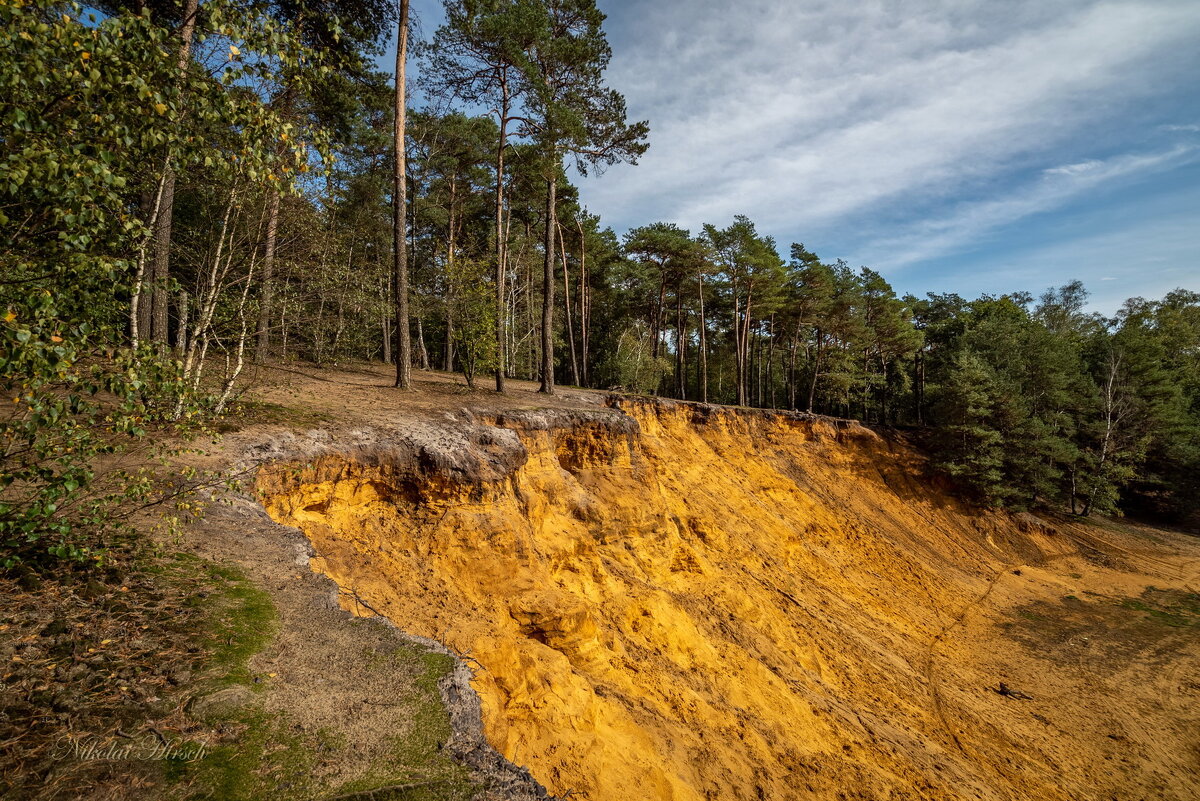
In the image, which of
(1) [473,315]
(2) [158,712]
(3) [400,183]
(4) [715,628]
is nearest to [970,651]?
(4) [715,628]

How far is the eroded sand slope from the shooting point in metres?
6.82

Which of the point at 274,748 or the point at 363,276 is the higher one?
the point at 363,276

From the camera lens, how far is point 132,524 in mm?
4859

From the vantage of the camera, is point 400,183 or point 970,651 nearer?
point 400,183

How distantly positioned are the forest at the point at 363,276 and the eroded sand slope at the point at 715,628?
3683mm

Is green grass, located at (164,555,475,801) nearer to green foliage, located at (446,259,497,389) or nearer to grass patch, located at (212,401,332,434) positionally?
grass patch, located at (212,401,332,434)

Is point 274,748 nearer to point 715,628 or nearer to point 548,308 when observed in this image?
point 715,628

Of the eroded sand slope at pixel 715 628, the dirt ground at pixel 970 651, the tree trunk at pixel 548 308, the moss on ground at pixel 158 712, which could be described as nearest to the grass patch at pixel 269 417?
the dirt ground at pixel 970 651

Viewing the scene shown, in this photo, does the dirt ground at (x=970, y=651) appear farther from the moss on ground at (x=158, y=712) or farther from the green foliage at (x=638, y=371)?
the green foliage at (x=638, y=371)

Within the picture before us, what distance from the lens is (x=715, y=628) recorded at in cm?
1100

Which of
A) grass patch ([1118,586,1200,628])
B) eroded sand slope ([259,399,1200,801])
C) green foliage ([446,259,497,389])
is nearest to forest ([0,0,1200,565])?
green foliage ([446,259,497,389])

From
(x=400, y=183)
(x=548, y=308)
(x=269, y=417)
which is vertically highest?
(x=400, y=183)

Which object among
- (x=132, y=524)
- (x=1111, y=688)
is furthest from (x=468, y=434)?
(x=1111, y=688)

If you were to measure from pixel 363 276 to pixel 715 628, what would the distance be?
14254 millimetres
